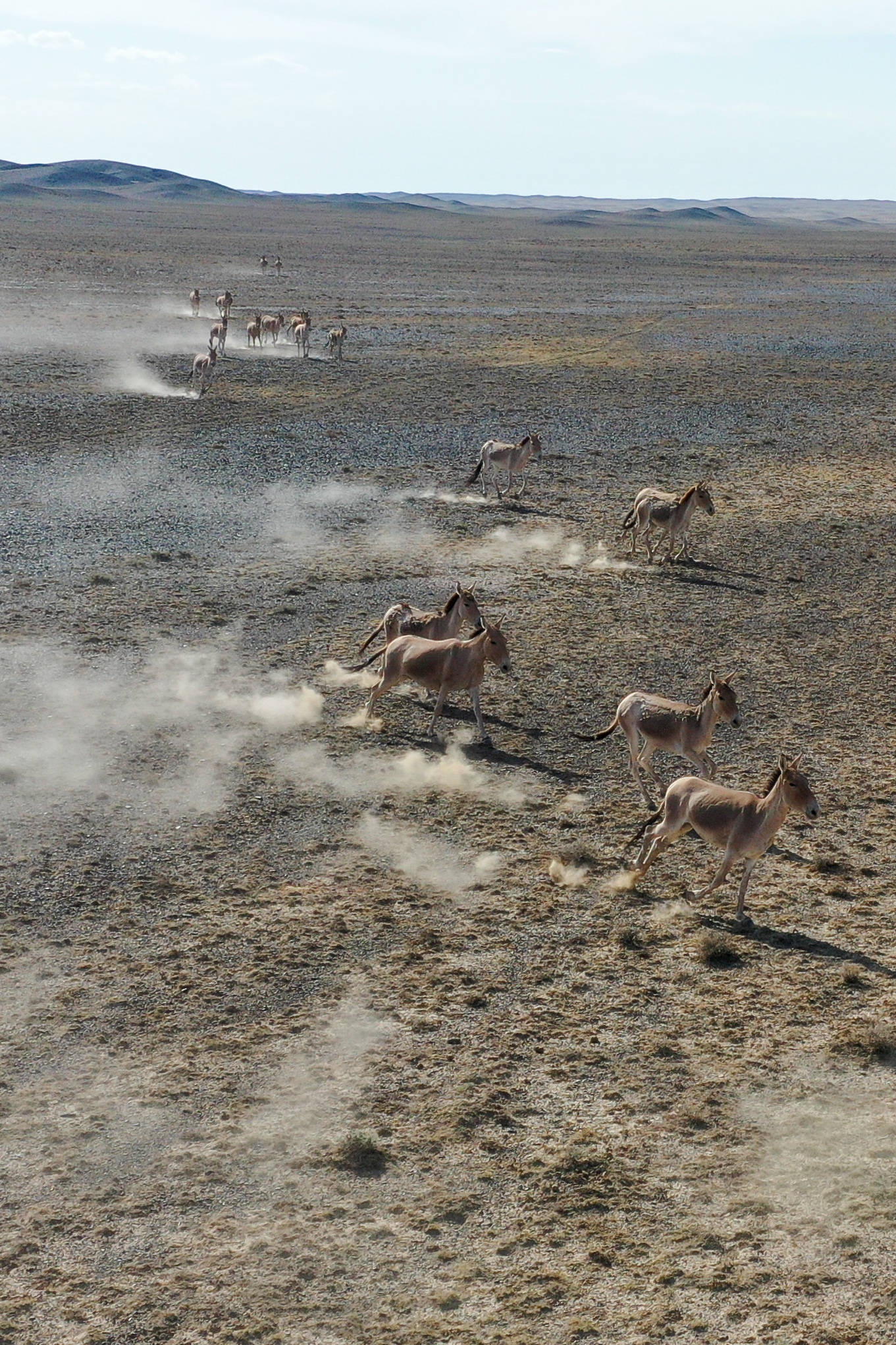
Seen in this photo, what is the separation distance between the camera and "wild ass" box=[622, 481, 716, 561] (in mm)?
19781

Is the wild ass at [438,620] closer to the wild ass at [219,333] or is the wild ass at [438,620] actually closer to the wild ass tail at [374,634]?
the wild ass tail at [374,634]

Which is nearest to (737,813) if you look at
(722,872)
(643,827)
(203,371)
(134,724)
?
(722,872)

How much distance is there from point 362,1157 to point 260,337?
121 feet

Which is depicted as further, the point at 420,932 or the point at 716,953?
the point at 420,932

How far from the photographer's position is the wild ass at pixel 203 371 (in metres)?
32.3

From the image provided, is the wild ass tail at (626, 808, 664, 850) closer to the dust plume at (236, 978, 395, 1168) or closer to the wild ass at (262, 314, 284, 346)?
the dust plume at (236, 978, 395, 1168)

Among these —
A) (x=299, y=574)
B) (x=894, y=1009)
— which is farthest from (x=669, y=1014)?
(x=299, y=574)

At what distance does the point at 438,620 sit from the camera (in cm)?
1459

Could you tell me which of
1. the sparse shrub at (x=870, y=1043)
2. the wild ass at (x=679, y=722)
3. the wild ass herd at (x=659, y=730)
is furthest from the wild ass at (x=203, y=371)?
the sparse shrub at (x=870, y=1043)

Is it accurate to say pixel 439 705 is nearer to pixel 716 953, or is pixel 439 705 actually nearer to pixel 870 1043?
pixel 716 953

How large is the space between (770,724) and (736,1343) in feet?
27.3

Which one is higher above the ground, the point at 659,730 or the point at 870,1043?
the point at 659,730

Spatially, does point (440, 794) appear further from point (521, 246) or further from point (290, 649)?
point (521, 246)

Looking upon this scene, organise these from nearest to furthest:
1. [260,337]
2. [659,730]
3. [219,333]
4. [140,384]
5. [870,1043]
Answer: [870,1043] < [659,730] < [140,384] < [219,333] < [260,337]
